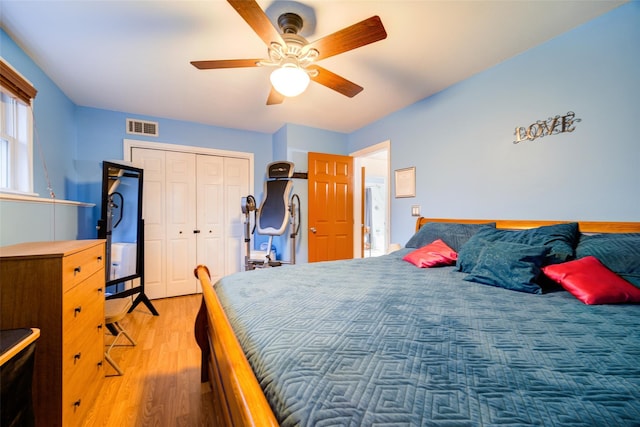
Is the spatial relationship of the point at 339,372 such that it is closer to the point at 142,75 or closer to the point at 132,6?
the point at 132,6

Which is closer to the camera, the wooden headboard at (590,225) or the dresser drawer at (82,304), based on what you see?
the dresser drawer at (82,304)

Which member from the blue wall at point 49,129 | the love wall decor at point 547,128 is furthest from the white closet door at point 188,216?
the love wall decor at point 547,128

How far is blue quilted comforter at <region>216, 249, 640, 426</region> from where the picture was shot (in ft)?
1.65

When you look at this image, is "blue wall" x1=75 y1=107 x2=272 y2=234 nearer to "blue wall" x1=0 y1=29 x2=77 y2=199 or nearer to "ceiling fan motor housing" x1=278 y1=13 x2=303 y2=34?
"blue wall" x1=0 y1=29 x2=77 y2=199

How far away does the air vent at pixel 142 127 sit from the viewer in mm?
3277

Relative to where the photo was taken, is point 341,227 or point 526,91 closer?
point 526,91

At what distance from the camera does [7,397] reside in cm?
90

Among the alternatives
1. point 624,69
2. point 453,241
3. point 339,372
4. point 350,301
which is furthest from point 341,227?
point 339,372

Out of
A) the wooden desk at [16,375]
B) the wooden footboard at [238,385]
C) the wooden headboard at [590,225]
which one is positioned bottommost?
the wooden desk at [16,375]

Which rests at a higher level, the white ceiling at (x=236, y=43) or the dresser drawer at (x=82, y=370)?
the white ceiling at (x=236, y=43)

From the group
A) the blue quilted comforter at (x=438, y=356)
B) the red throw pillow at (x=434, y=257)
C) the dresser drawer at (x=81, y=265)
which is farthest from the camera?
the red throw pillow at (x=434, y=257)

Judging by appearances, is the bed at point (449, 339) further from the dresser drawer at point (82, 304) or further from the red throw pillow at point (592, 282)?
the dresser drawer at point (82, 304)

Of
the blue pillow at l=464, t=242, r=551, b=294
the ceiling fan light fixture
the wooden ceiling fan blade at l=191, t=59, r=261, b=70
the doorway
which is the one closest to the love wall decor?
the blue pillow at l=464, t=242, r=551, b=294

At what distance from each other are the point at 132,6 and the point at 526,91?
2970 mm
